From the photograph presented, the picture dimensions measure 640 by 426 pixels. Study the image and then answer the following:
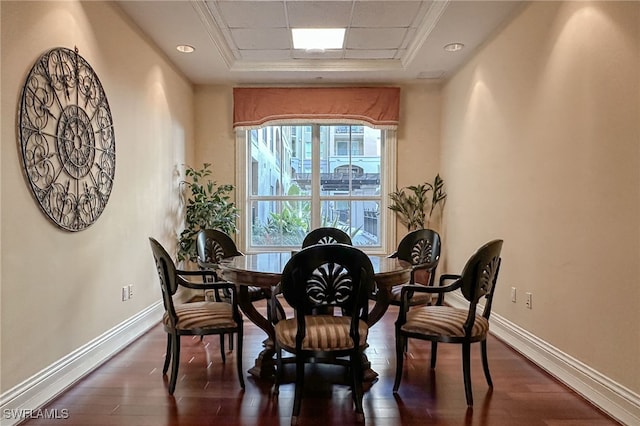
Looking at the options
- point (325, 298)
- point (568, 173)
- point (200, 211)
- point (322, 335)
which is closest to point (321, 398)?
point (322, 335)

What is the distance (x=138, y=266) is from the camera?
143 inches

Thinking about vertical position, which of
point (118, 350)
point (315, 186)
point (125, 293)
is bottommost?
point (118, 350)

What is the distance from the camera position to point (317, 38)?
→ 4148 mm

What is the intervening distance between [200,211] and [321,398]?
3.00 meters

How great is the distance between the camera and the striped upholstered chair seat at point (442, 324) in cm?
235

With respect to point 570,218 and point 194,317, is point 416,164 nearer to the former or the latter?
point 570,218

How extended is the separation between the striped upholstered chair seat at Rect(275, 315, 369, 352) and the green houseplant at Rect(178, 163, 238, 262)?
271cm

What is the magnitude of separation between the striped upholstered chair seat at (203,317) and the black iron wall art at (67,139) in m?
0.89

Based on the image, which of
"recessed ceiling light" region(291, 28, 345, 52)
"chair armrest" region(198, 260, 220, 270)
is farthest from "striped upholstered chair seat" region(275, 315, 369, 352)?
"recessed ceiling light" region(291, 28, 345, 52)

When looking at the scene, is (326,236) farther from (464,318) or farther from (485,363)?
(485,363)

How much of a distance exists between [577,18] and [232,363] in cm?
323

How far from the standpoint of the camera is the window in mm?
5590

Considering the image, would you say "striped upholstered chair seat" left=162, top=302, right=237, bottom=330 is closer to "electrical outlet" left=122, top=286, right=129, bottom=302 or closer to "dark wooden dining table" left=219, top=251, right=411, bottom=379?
"dark wooden dining table" left=219, top=251, right=411, bottom=379

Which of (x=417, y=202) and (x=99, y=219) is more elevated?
(x=417, y=202)
